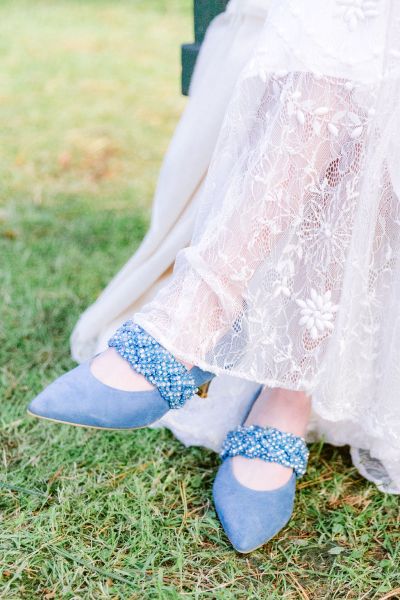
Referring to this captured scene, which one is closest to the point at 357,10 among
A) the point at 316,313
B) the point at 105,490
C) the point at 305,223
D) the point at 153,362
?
the point at 305,223

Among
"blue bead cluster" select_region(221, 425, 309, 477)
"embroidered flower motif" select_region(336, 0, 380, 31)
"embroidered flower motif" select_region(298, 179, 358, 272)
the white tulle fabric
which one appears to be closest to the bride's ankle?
"blue bead cluster" select_region(221, 425, 309, 477)

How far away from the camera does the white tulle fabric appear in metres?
0.96

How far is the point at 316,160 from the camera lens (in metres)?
A: 1.00

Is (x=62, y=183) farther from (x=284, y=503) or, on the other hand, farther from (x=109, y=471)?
(x=284, y=503)

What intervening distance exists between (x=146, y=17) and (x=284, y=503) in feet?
14.3

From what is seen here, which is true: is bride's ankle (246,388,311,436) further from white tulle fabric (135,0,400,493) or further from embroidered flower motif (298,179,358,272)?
embroidered flower motif (298,179,358,272)

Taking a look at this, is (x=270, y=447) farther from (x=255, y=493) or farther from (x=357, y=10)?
(x=357, y=10)

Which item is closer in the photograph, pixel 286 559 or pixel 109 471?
pixel 286 559

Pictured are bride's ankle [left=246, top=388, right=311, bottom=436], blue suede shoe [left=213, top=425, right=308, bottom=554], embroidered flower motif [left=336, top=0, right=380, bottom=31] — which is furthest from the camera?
bride's ankle [left=246, top=388, right=311, bottom=436]

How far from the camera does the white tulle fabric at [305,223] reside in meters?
0.96

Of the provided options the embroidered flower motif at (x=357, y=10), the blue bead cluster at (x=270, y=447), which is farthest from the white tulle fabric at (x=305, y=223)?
the blue bead cluster at (x=270, y=447)

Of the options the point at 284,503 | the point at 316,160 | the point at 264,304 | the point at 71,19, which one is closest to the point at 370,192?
the point at 316,160

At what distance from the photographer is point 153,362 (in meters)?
1.01

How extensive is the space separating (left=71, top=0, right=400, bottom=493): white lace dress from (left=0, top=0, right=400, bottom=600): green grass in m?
0.19
